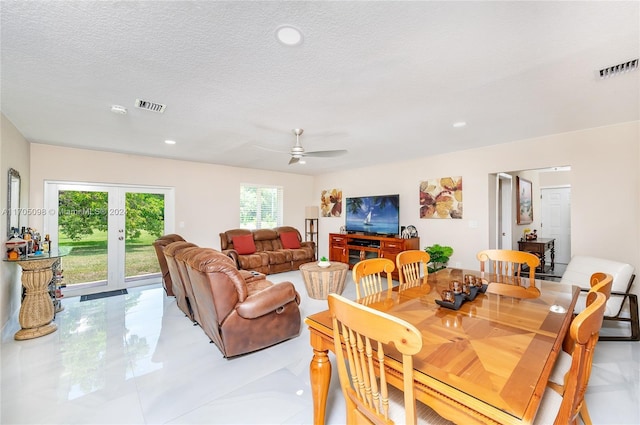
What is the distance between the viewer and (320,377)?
1.56 m

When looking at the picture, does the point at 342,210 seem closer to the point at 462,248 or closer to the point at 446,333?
the point at 462,248

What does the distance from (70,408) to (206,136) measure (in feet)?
10.5

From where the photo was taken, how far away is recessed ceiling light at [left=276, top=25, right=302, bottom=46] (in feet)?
5.27

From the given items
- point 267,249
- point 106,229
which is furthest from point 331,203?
point 106,229

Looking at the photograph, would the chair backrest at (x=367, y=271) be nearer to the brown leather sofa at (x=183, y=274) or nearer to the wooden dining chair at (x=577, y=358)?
the wooden dining chair at (x=577, y=358)

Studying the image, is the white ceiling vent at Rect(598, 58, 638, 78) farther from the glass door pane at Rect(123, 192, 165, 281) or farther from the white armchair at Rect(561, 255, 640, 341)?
the glass door pane at Rect(123, 192, 165, 281)

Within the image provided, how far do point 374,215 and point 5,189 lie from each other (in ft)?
18.6

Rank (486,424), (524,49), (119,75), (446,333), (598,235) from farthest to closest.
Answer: (598,235) < (119,75) < (524,49) < (446,333) < (486,424)

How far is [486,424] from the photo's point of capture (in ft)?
2.90

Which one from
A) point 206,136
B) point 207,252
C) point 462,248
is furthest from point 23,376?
point 462,248

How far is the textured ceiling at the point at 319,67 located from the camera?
149cm

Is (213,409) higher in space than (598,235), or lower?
lower

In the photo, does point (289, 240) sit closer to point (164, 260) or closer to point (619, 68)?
point (164, 260)

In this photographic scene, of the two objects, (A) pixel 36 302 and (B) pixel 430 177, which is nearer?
(A) pixel 36 302
